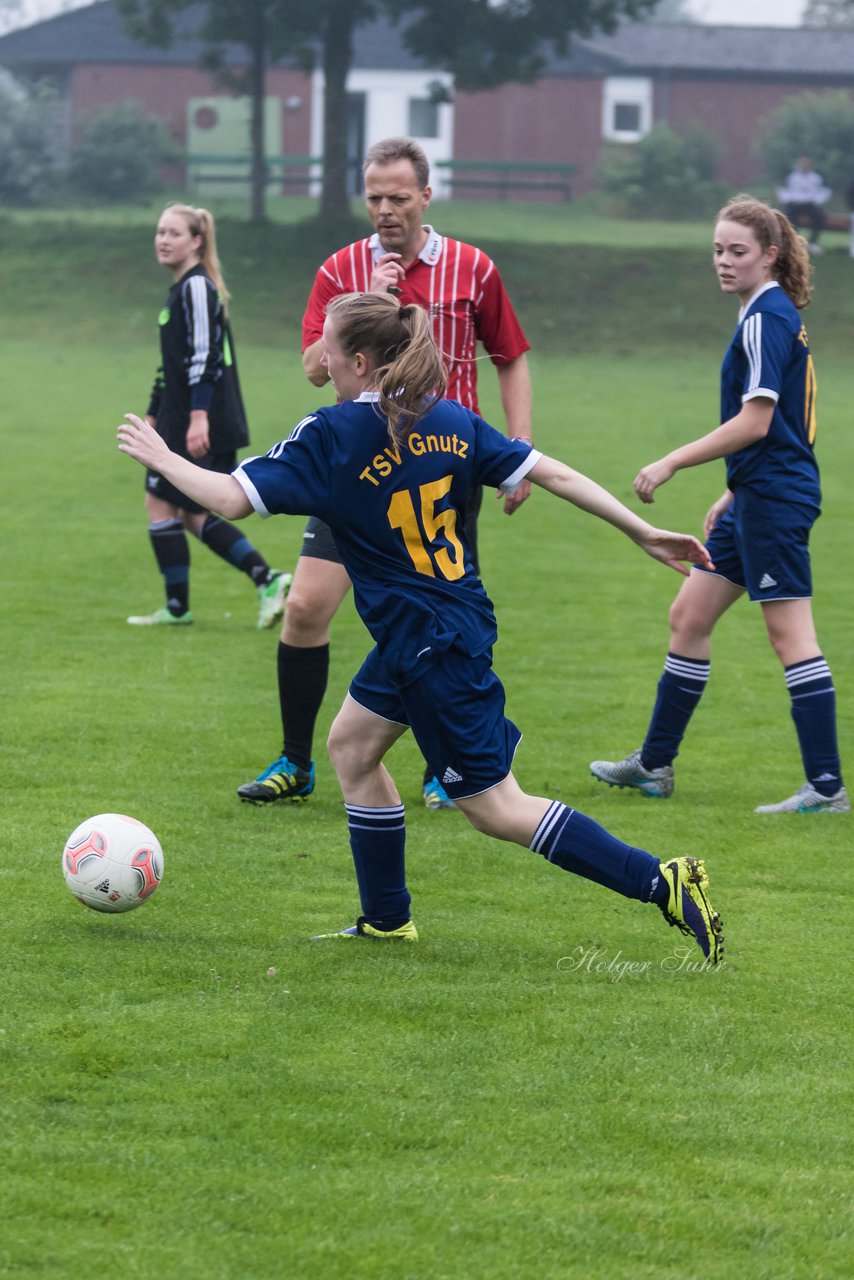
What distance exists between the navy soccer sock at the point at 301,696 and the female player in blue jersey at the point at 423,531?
1714 mm

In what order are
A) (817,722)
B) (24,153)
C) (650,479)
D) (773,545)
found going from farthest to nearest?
(24,153) → (817,722) → (773,545) → (650,479)

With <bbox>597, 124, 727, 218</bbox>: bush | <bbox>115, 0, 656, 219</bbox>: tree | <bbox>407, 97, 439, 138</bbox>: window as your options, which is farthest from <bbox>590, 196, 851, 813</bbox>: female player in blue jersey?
<bbox>407, 97, 439, 138</bbox>: window

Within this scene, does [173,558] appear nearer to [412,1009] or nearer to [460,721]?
[460,721]

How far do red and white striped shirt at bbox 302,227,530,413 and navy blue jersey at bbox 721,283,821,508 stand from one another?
0.83 metres

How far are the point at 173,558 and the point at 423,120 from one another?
5482 cm

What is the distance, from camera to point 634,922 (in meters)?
5.19

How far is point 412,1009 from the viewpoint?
4.38 metres

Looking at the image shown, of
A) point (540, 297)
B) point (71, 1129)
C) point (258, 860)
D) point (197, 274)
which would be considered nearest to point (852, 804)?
point (258, 860)

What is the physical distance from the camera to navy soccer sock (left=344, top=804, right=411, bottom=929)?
485cm

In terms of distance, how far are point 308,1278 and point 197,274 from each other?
7.05m

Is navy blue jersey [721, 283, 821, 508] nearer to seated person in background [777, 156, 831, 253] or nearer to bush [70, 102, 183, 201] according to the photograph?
seated person in background [777, 156, 831, 253]

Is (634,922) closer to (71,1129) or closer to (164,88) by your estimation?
(71,1129)

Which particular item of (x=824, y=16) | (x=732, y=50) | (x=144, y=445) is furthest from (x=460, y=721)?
(x=824, y=16)

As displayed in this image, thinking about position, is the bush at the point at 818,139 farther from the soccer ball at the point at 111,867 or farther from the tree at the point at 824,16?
the soccer ball at the point at 111,867
